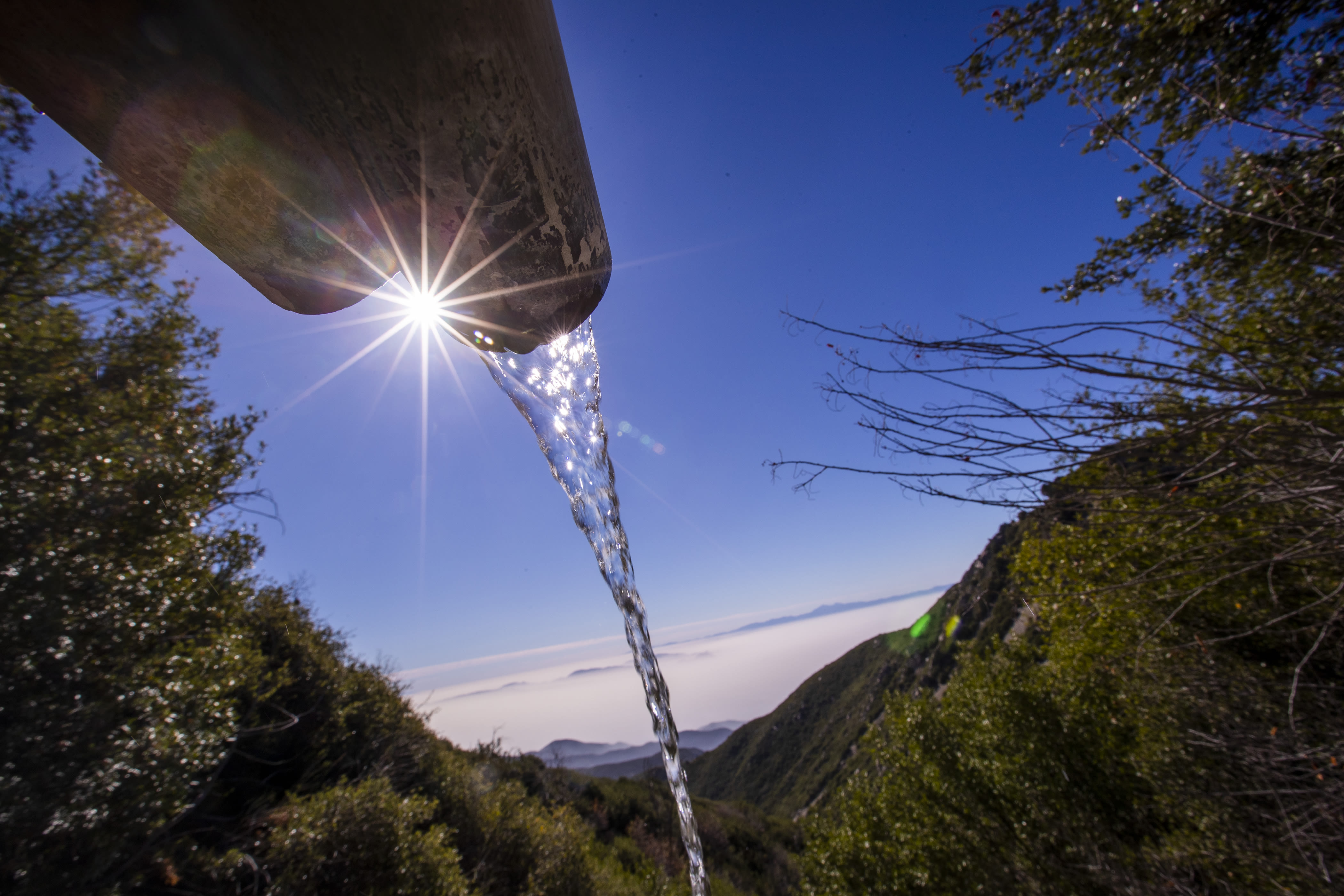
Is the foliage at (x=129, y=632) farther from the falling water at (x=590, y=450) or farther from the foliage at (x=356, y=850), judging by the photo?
the falling water at (x=590, y=450)

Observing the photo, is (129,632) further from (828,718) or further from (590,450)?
(828,718)

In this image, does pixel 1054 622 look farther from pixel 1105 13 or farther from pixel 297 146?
pixel 297 146

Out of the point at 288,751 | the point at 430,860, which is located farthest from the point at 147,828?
the point at 288,751

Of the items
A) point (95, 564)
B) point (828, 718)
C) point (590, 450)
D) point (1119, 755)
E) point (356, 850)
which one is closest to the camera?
point (590, 450)

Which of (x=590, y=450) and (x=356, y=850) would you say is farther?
(x=356, y=850)

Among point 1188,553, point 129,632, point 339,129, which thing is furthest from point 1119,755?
point 129,632

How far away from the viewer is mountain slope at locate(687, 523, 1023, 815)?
72.7m

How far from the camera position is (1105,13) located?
12.4 ft

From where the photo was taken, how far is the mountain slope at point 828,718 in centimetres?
7269

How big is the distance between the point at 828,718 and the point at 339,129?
10981 cm

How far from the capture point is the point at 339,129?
641mm

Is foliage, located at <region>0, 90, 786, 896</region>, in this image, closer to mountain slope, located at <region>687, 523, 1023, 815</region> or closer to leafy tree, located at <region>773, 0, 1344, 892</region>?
leafy tree, located at <region>773, 0, 1344, 892</region>

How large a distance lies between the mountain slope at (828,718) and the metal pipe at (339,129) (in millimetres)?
57273

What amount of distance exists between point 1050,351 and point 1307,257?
295cm
